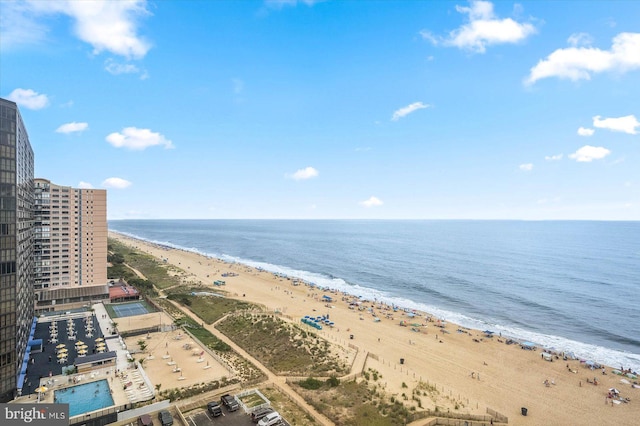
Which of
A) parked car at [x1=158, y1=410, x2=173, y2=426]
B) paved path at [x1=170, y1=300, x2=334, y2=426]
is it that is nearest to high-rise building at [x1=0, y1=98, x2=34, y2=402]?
parked car at [x1=158, y1=410, x2=173, y2=426]

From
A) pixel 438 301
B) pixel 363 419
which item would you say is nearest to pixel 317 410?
pixel 363 419

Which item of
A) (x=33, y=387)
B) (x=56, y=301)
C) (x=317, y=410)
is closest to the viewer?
(x=317, y=410)

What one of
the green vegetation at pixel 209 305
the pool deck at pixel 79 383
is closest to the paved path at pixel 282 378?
the green vegetation at pixel 209 305

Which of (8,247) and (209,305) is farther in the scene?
(209,305)

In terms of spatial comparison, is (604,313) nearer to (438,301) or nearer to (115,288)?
(438,301)

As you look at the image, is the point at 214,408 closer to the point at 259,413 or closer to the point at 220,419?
the point at 220,419

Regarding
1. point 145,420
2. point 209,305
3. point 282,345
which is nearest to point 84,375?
point 145,420

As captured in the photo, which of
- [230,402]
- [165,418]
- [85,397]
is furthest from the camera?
[85,397]
